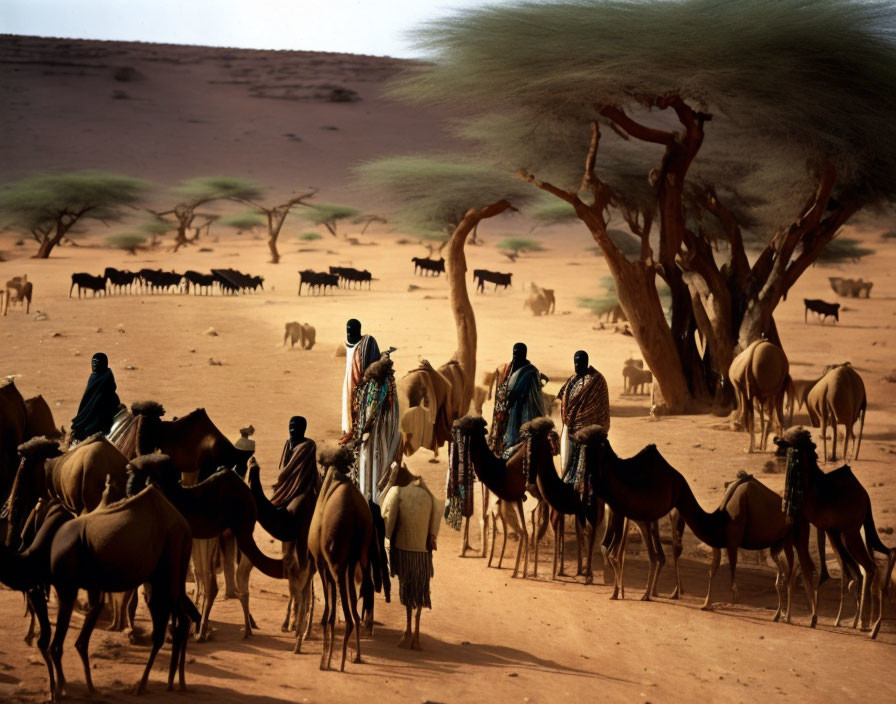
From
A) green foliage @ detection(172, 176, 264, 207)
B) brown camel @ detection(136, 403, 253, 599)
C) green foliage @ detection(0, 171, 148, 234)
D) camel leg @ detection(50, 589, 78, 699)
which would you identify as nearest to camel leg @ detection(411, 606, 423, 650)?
brown camel @ detection(136, 403, 253, 599)

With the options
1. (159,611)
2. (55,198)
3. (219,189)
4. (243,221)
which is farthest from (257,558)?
(243,221)

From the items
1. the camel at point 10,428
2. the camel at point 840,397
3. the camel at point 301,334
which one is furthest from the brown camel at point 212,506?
the camel at point 301,334

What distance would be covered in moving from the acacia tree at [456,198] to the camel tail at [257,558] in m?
7.55

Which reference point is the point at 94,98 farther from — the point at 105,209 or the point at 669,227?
the point at 669,227

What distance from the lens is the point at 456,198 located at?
63.8ft

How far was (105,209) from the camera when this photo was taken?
5088 cm

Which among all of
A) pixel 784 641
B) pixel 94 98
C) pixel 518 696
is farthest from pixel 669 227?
pixel 94 98

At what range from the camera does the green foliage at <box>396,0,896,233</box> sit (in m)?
15.5

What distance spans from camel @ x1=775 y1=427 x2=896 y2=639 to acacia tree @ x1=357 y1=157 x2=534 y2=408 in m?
7.01

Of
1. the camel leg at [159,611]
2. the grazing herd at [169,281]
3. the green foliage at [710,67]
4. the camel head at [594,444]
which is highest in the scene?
the green foliage at [710,67]

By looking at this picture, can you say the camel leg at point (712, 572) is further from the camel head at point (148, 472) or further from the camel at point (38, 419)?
the camel at point (38, 419)

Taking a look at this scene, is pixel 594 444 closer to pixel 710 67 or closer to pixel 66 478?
pixel 66 478

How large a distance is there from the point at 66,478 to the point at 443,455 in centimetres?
696

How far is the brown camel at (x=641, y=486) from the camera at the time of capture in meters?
Answer: 8.58
